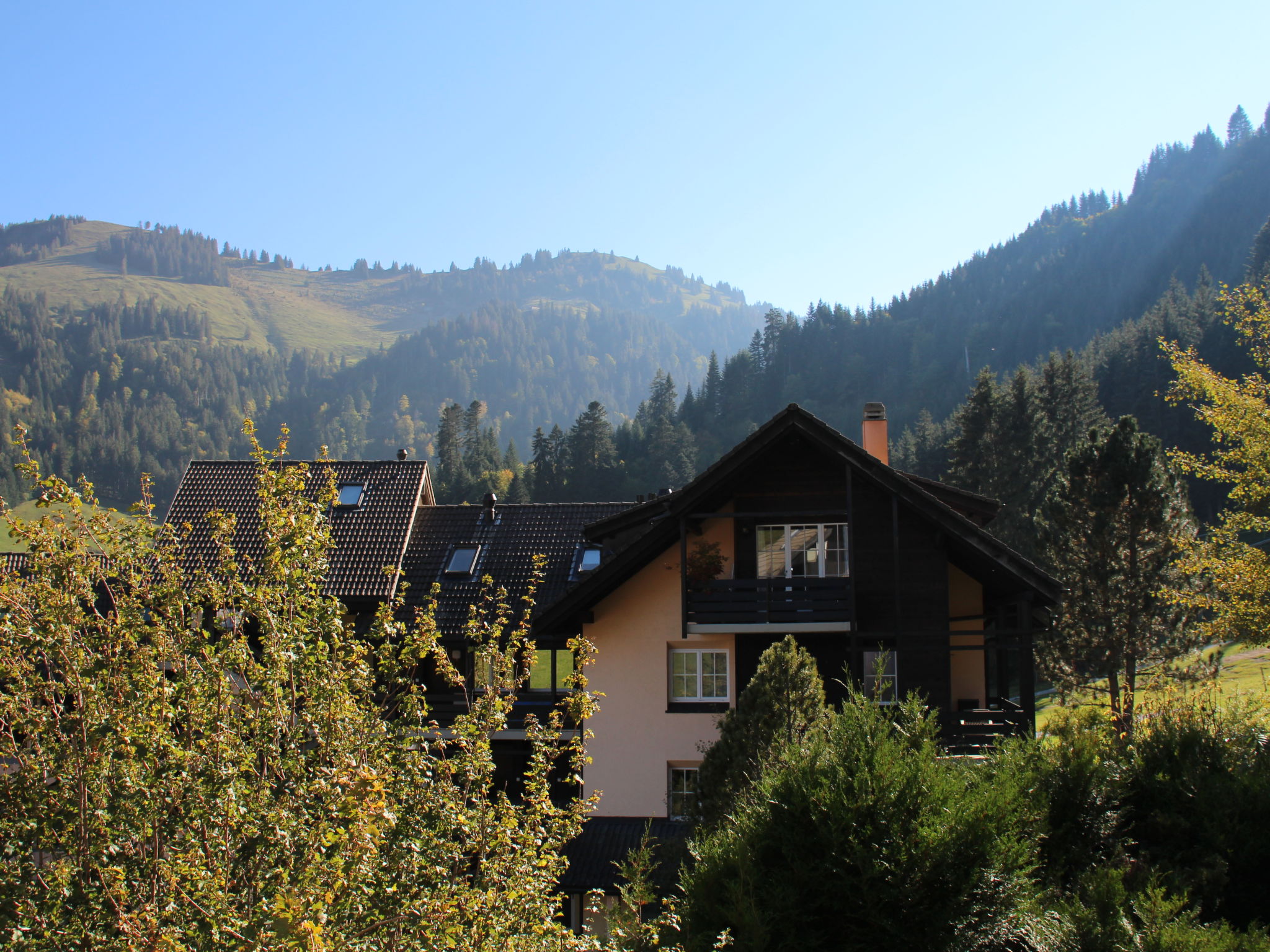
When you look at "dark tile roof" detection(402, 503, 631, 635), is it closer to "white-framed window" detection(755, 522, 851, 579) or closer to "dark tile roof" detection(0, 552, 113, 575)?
"white-framed window" detection(755, 522, 851, 579)

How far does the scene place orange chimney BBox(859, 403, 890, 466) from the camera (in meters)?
22.5

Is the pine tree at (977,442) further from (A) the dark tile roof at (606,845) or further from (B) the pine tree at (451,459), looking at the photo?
(B) the pine tree at (451,459)

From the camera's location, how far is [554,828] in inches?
251

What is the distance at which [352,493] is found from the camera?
30.4 m

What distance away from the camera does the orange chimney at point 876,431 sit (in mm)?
22469

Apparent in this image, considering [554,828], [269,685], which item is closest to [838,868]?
[554,828]

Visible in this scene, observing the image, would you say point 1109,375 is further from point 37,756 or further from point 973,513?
point 37,756

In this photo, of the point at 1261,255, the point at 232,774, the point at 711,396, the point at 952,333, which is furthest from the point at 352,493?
the point at 952,333

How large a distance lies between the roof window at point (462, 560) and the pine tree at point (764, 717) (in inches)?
537

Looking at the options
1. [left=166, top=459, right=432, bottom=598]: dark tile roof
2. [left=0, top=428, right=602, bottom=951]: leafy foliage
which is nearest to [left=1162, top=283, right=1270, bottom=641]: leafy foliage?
[left=0, top=428, right=602, bottom=951]: leafy foliage

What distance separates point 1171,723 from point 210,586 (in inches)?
417

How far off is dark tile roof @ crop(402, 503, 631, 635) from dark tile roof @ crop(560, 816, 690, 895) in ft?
26.2

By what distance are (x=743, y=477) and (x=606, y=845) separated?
7.67 meters

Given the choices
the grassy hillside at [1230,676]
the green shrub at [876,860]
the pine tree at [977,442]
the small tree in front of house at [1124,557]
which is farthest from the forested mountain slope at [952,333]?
the green shrub at [876,860]
